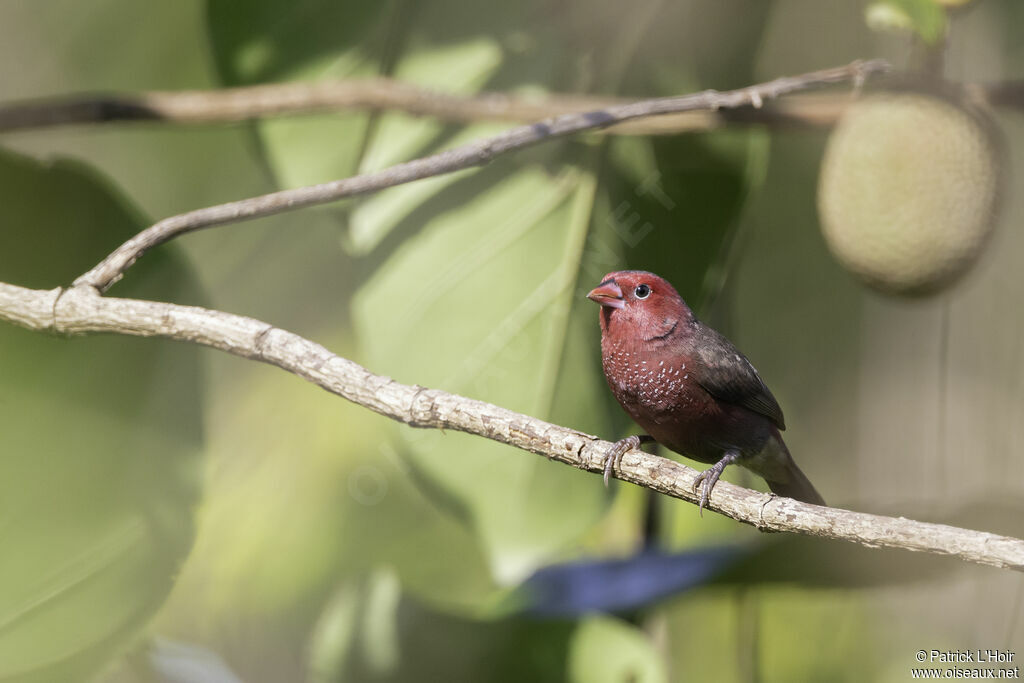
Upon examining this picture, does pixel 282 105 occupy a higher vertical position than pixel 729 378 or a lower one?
higher

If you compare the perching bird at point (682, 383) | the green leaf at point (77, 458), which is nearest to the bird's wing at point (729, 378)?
the perching bird at point (682, 383)

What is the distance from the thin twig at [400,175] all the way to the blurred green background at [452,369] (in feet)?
0.16

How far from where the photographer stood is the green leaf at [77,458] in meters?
0.44

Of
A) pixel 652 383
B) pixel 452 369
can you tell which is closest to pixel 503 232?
pixel 452 369

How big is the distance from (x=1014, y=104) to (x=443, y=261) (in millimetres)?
281

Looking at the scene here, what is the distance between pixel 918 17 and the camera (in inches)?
14.3

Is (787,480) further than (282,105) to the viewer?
No

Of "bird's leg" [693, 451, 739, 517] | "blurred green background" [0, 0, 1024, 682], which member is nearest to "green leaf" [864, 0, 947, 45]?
"blurred green background" [0, 0, 1024, 682]

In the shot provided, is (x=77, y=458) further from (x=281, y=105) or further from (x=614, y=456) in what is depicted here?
(x=614, y=456)

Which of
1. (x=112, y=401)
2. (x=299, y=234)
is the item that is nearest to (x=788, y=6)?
(x=299, y=234)

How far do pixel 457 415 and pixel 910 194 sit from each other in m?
0.20

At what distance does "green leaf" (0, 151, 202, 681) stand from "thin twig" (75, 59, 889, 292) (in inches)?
4.8

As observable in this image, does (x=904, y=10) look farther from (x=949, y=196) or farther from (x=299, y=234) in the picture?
(x=299, y=234)

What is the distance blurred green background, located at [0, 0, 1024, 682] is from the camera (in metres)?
0.40
